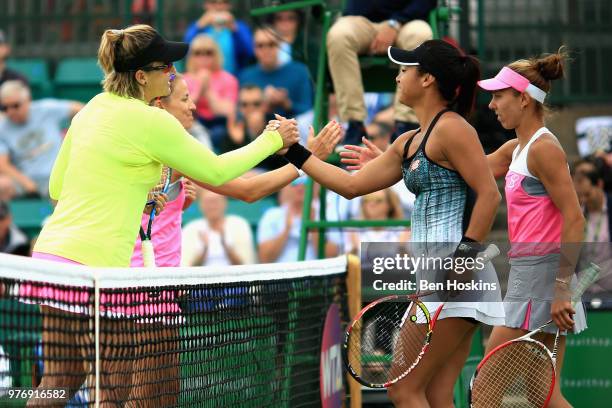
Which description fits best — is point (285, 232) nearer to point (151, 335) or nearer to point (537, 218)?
point (537, 218)

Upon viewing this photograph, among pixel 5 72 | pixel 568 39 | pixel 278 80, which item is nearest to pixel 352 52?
pixel 278 80

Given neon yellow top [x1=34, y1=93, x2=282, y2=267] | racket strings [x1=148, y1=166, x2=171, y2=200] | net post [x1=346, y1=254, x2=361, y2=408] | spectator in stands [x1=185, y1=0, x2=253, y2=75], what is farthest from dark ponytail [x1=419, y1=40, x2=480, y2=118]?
spectator in stands [x1=185, y1=0, x2=253, y2=75]

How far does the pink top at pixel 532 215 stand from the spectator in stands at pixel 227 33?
7.82 metres

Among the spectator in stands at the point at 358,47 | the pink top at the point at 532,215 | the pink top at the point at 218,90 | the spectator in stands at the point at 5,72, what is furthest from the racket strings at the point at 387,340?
the spectator in stands at the point at 5,72

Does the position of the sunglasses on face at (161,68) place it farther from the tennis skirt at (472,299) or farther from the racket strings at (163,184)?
the tennis skirt at (472,299)

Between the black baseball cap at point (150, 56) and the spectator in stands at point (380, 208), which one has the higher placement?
the black baseball cap at point (150, 56)

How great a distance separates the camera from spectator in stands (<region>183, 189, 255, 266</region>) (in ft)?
37.3

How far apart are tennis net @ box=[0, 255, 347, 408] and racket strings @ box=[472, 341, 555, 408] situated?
119cm

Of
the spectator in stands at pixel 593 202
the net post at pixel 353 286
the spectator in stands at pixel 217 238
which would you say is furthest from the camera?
the spectator in stands at pixel 217 238

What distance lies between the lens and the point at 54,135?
1317 cm

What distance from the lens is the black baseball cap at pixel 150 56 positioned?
17.4 feet

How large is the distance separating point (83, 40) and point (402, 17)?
6681 mm

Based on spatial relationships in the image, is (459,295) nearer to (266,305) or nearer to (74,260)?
(266,305)

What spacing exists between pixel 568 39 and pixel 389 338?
309 inches
